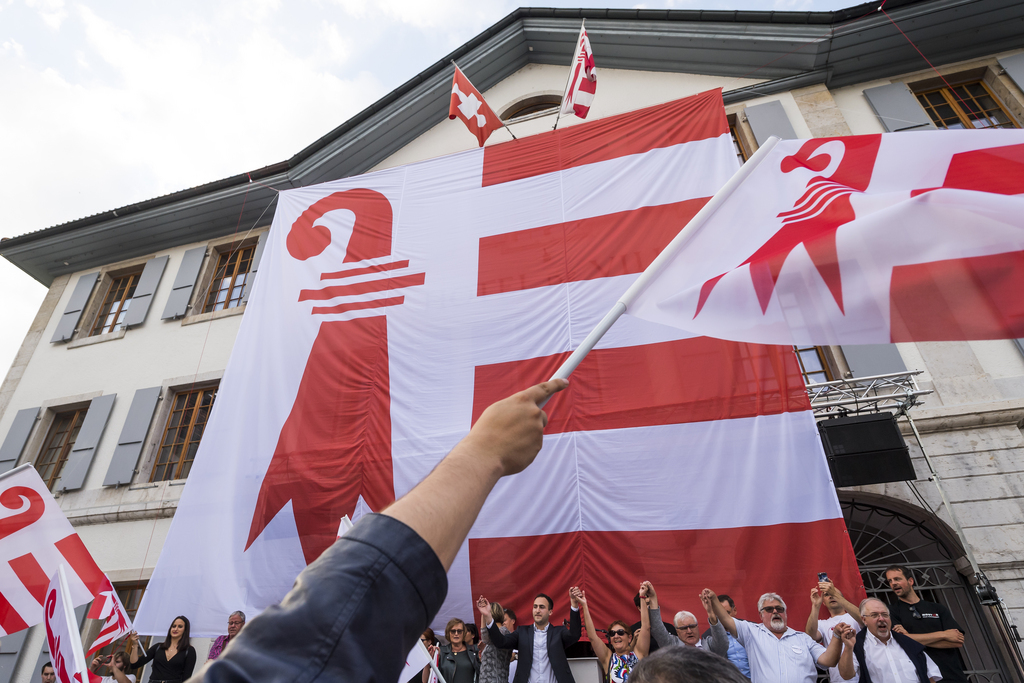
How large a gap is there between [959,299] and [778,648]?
10.4ft

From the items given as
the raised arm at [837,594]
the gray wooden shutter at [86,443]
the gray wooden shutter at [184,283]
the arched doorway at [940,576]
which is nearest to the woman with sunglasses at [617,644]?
the raised arm at [837,594]

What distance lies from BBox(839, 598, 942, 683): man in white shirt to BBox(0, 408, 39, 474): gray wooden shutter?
12590 millimetres

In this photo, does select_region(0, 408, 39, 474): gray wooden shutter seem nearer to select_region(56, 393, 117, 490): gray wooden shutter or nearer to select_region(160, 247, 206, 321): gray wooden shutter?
select_region(56, 393, 117, 490): gray wooden shutter

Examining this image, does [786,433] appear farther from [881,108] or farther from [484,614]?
[881,108]

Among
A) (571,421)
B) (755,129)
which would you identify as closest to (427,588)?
(571,421)

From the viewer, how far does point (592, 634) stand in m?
4.23

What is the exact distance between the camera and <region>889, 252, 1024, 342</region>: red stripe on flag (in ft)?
5.69

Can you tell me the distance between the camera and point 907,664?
A: 3807mm

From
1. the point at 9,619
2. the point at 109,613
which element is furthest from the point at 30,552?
the point at 109,613

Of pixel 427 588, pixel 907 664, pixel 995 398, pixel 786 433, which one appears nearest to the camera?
pixel 427 588

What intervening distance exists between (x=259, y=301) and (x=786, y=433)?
5462 mm

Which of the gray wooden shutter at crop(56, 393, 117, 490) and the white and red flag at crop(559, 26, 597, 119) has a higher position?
the white and red flag at crop(559, 26, 597, 119)

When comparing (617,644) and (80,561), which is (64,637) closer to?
(80,561)

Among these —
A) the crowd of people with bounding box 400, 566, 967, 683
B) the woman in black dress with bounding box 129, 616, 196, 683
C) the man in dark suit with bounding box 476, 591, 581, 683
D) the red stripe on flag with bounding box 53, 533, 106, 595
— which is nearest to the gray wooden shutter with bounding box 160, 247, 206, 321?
the woman in black dress with bounding box 129, 616, 196, 683
